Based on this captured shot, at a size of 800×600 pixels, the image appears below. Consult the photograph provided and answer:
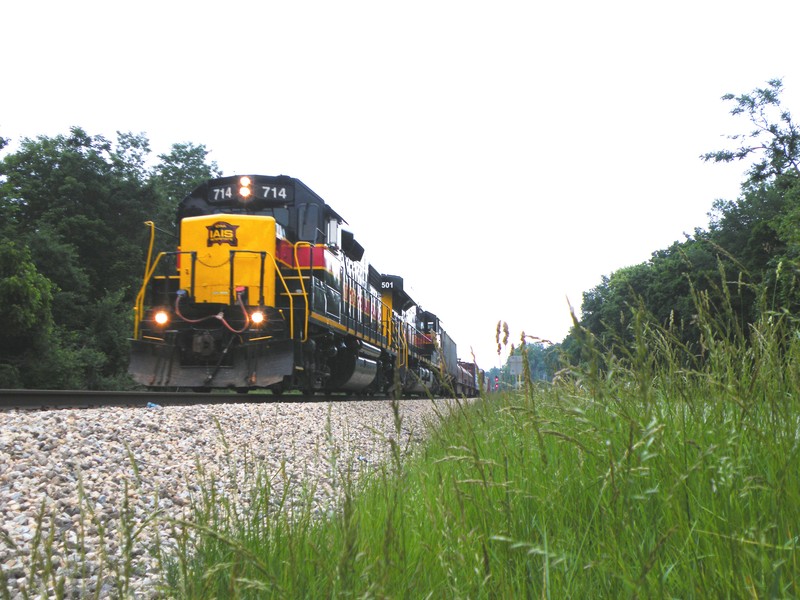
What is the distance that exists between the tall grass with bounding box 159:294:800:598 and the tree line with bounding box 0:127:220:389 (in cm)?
2370

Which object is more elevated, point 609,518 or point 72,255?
point 72,255

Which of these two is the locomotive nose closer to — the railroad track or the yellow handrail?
the railroad track

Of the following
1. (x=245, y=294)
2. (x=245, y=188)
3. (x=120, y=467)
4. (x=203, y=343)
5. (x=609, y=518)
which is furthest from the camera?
(x=245, y=188)

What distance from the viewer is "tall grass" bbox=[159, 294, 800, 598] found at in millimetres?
1675

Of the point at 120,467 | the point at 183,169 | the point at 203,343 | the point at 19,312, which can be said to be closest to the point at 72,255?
the point at 19,312

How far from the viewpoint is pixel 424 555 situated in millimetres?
2557

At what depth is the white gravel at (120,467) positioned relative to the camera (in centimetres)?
296

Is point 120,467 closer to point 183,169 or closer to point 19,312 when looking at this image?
point 19,312

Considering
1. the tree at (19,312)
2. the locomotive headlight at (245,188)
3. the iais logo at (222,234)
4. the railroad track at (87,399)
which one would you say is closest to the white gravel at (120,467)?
the railroad track at (87,399)

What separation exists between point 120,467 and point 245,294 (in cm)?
707

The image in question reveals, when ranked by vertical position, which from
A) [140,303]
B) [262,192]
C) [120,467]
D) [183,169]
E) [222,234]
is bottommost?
[120,467]

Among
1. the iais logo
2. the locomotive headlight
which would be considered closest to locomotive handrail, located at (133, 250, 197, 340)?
the iais logo

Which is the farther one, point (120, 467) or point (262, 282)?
point (262, 282)

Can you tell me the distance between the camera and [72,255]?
3048cm
